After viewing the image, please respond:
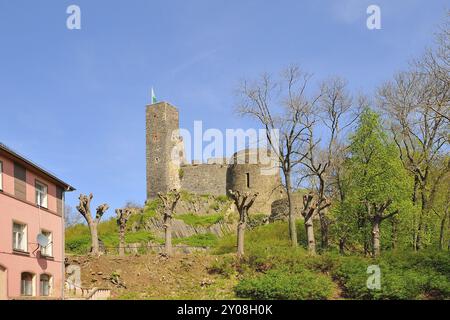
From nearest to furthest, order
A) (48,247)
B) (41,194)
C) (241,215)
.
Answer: (48,247), (41,194), (241,215)

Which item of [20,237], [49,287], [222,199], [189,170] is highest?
[189,170]

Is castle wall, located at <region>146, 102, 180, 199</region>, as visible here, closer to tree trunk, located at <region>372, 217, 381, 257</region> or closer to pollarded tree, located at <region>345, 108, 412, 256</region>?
pollarded tree, located at <region>345, 108, 412, 256</region>

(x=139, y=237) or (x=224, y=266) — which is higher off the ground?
(x=139, y=237)

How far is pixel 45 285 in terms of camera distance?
30.1 metres

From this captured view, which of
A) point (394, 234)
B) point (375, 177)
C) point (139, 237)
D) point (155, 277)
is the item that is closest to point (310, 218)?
point (375, 177)

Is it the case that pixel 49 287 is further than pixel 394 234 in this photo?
No

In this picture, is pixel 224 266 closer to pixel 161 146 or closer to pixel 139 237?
pixel 139 237

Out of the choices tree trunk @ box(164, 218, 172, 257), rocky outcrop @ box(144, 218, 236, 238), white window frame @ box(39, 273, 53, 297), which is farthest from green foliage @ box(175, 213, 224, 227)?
white window frame @ box(39, 273, 53, 297)

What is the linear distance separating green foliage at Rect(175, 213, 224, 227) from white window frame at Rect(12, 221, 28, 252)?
28.3 m

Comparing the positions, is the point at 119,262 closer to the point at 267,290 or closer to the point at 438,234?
the point at 267,290

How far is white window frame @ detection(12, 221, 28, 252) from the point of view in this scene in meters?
27.8

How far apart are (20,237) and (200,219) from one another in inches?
1214
